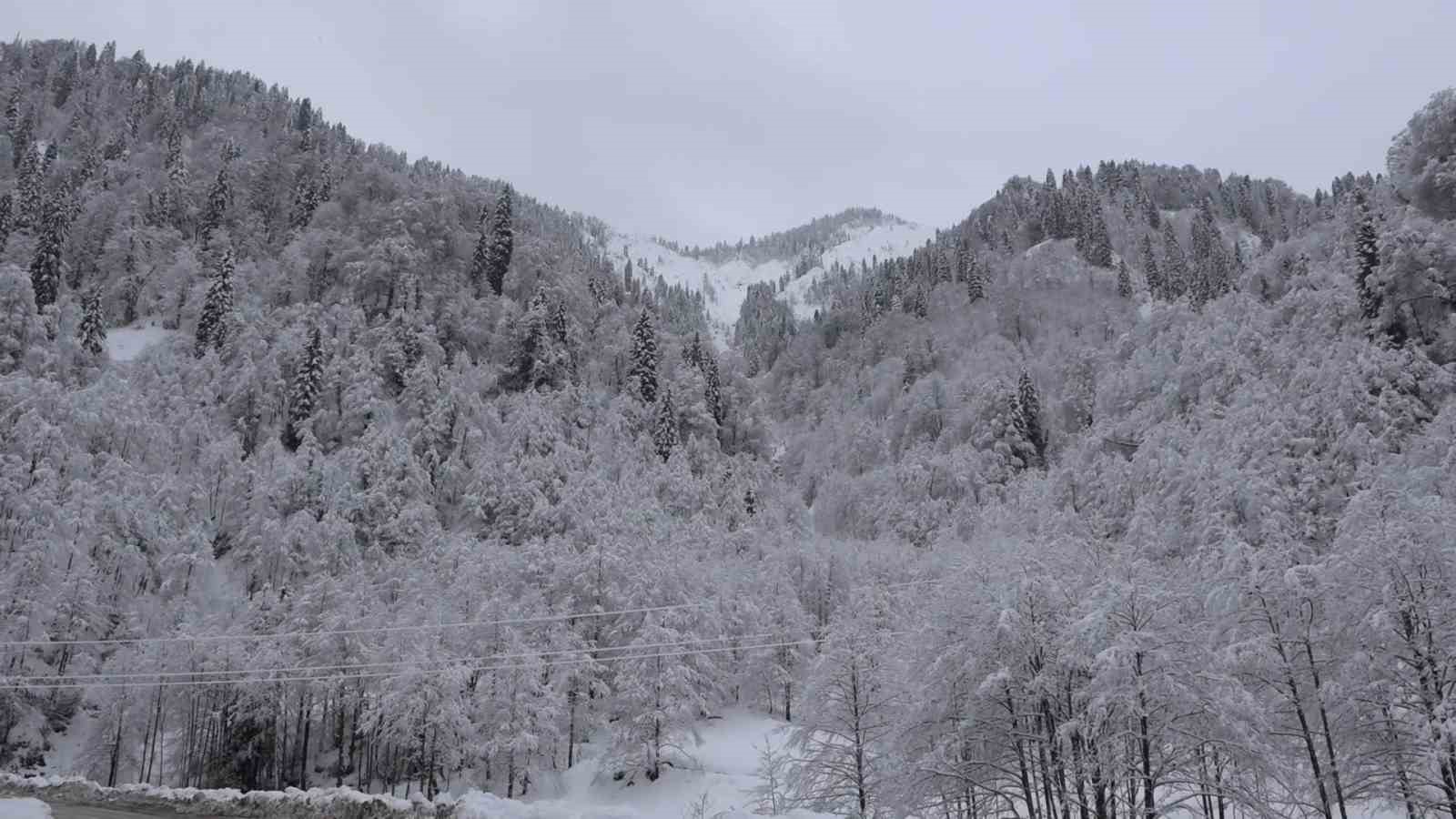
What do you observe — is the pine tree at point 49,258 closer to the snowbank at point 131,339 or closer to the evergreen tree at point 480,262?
the snowbank at point 131,339

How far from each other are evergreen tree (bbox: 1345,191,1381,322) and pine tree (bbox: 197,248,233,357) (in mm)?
112342

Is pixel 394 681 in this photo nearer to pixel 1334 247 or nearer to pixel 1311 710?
pixel 1311 710

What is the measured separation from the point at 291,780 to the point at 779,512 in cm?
5894

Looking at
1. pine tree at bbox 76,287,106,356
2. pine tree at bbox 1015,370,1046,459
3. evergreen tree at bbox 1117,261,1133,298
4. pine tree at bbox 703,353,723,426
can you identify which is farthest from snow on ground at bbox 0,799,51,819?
evergreen tree at bbox 1117,261,1133,298

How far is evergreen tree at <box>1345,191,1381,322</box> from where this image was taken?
71.7 metres

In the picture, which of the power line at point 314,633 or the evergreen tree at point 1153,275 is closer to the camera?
the power line at point 314,633

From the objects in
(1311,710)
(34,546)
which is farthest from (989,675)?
(34,546)

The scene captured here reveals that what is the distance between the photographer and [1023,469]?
4131 inches

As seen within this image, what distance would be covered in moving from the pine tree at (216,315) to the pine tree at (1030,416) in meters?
95.5

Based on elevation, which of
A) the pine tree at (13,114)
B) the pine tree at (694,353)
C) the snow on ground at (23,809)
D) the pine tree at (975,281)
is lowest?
the snow on ground at (23,809)

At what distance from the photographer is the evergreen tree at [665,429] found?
98.6m

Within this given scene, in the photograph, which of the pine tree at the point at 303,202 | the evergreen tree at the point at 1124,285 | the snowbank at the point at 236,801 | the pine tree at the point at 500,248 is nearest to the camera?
the snowbank at the point at 236,801

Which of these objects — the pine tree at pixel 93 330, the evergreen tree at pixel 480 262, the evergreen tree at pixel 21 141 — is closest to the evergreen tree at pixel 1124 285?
the evergreen tree at pixel 480 262

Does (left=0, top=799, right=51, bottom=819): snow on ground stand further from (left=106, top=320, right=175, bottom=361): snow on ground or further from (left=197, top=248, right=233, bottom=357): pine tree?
(left=106, top=320, right=175, bottom=361): snow on ground
